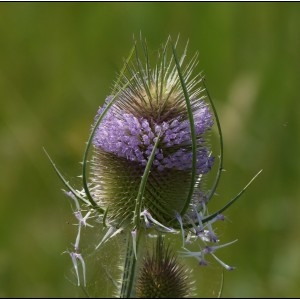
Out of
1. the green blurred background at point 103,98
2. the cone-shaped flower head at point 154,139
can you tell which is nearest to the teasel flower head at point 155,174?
the cone-shaped flower head at point 154,139

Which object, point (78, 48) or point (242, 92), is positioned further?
point (78, 48)

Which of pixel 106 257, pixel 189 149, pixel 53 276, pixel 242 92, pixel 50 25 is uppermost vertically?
pixel 50 25

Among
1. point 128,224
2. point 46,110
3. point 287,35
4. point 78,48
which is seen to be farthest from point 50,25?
point 128,224

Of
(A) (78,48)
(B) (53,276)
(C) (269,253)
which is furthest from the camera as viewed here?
(A) (78,48)

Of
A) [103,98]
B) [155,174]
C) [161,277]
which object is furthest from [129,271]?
[103,98]

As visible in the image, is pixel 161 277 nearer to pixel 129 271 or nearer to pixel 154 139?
pixel 129 271

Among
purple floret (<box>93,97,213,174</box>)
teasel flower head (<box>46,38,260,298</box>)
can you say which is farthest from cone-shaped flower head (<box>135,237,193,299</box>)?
purple floret (<box>93,97,213,174</box>)

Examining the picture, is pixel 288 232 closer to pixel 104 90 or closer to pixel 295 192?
pixel 295 192

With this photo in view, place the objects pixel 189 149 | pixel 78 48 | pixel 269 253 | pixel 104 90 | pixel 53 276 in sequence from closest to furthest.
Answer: pixel 189 149 < pixel 53 276 < pixel 269 253 < pixel 104 90 < pixel 78 48
